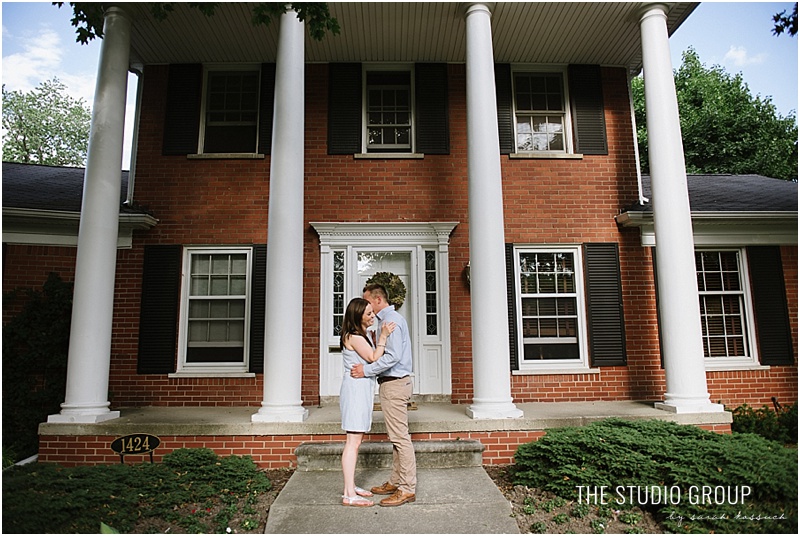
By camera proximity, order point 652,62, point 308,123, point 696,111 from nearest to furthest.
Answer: point 652,62, point 308,123, point 696,111

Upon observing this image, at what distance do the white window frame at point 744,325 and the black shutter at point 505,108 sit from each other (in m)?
3.57

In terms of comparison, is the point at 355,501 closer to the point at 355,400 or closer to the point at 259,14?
the point at 355,400

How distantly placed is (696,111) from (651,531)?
1957 cm

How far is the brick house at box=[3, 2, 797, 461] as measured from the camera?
25.2 ft

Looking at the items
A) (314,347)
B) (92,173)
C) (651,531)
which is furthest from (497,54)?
(651,531)

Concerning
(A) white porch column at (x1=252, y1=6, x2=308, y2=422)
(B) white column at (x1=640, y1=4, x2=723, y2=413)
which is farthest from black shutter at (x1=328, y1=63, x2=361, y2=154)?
(B) white column at (x1=640, y1=4, x2=723, y2=413)

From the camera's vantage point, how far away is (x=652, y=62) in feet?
23.0

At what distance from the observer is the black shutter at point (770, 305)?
7988 millimetres

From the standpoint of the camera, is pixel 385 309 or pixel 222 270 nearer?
pixel 385 309

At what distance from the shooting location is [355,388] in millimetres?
4285

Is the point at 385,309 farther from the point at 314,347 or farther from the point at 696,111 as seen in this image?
the point at 696,111

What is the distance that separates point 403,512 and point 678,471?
244 cm

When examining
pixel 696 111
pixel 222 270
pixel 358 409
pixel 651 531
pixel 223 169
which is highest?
pixel 696 111

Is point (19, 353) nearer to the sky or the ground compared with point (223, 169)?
nearer to the ground
